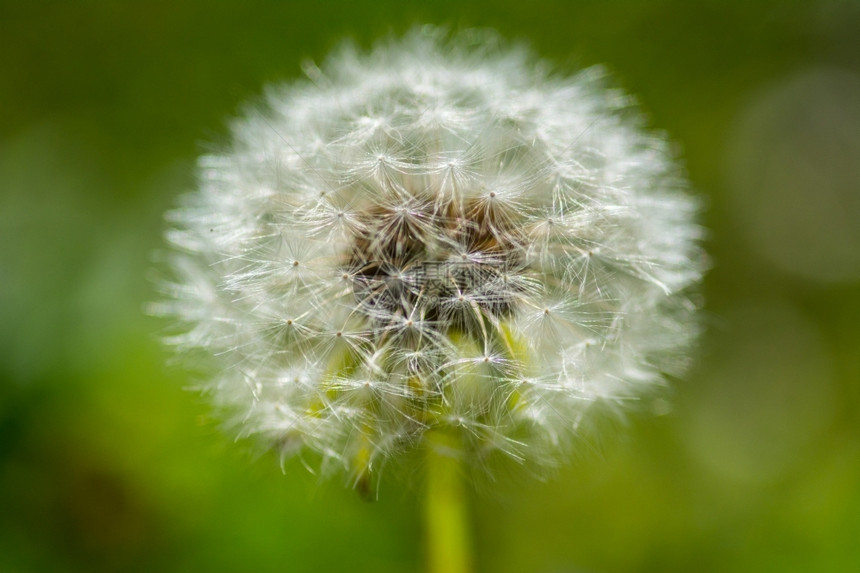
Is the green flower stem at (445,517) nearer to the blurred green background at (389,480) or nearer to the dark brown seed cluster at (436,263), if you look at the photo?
the blurred green background at (389,480)

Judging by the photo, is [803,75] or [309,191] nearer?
[309,191]

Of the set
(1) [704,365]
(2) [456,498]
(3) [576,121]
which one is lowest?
(2) [456,498]

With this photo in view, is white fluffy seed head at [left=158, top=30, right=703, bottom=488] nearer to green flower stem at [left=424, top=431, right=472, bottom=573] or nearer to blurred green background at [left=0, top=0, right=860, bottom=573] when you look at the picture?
green flower stem at [left=424, top=431, right=472, bottom=573]

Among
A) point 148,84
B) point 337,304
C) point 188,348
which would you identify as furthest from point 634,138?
point 148,84

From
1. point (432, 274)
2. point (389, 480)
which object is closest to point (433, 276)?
point (432, 274)

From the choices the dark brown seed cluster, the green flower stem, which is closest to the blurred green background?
the green flower stem

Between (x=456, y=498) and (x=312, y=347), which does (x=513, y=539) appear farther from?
(x=312, y=347)
